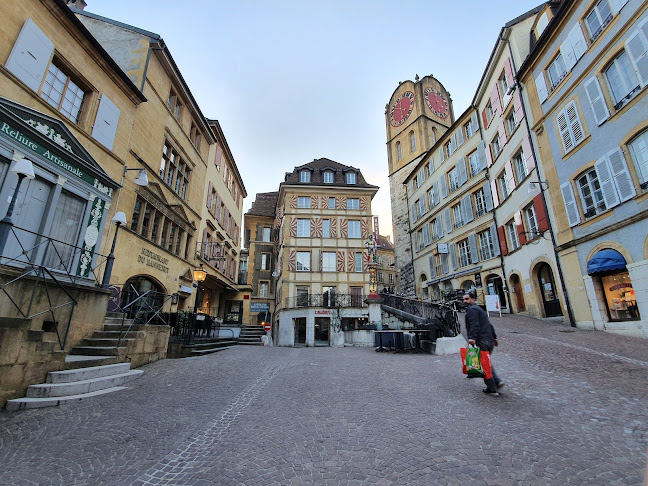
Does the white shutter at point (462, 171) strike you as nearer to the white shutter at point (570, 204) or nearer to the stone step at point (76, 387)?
the white shutter at point (570, 204)

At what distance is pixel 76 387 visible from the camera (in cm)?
521

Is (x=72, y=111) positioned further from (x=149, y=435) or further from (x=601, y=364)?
(x=601, y=364)

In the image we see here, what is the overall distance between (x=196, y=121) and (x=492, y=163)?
19.3 meters

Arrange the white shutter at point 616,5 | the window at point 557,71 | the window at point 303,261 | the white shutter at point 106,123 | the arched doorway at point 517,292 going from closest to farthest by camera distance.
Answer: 1. the white shutter at point 106,123
2. the white shutter at point 616,5
3. the window at point 557,71
4. the arched doorway at point 517,292
5. the window at point 303,261

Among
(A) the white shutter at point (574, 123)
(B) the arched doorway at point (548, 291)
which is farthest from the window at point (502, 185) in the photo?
(A) the white shutter at point (574, 123)

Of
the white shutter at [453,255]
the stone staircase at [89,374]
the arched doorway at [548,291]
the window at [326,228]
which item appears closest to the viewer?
the stone staircase at [89,374]

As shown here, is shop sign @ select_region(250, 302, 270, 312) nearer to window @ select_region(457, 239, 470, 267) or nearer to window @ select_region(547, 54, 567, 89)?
window @ select_region(457, 239, 470, 267)

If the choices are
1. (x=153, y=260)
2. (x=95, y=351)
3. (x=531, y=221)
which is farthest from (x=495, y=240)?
(x=95, y=351)

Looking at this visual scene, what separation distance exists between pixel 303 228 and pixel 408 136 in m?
19.4

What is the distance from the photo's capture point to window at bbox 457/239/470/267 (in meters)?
23.5

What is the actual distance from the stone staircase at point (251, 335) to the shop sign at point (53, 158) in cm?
1102

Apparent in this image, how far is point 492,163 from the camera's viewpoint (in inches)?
826

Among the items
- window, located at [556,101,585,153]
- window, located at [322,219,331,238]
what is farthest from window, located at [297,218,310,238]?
window, located at [556,101,585,153]

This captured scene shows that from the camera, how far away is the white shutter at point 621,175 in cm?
1048
